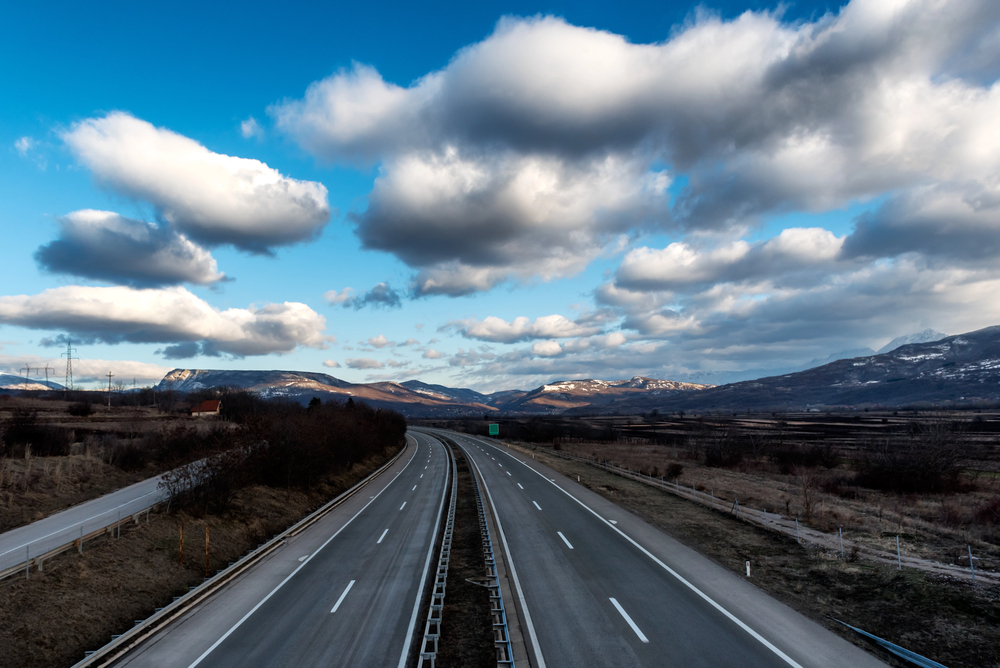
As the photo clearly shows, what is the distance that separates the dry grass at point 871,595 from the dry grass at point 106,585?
20.7 meters

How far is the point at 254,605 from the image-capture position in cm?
1595

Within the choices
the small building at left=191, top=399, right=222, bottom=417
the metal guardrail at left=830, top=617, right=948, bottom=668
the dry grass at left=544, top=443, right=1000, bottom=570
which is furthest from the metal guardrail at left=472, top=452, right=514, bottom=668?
the small building at left=191, top=399, right=222, bottom=417

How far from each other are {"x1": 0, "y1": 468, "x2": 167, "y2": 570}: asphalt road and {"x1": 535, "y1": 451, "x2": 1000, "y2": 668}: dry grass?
2620 centimetres

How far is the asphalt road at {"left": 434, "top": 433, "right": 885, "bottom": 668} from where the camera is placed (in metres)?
12.2

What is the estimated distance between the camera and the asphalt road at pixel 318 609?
12703 millimetres

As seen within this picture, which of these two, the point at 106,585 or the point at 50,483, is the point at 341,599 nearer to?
the point at 106,585

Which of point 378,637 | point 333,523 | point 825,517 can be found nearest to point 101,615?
point 378,637

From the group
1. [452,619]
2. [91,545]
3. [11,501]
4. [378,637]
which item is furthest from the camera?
[11,501]

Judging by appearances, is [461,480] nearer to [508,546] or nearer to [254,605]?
[508,546]

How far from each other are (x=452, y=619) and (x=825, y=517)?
2502cm

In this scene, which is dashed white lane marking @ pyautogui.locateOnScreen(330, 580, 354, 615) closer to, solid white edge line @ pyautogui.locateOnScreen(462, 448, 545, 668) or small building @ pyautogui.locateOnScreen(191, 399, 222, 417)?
solid white edge line @ pyautogui.locateOnScreen(462, 448, 545, 668)

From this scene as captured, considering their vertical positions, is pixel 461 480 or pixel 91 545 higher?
pixel 91 545

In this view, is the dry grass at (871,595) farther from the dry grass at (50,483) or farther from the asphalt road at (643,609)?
the dry grass at (50,483)

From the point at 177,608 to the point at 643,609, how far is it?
48.3 ft
